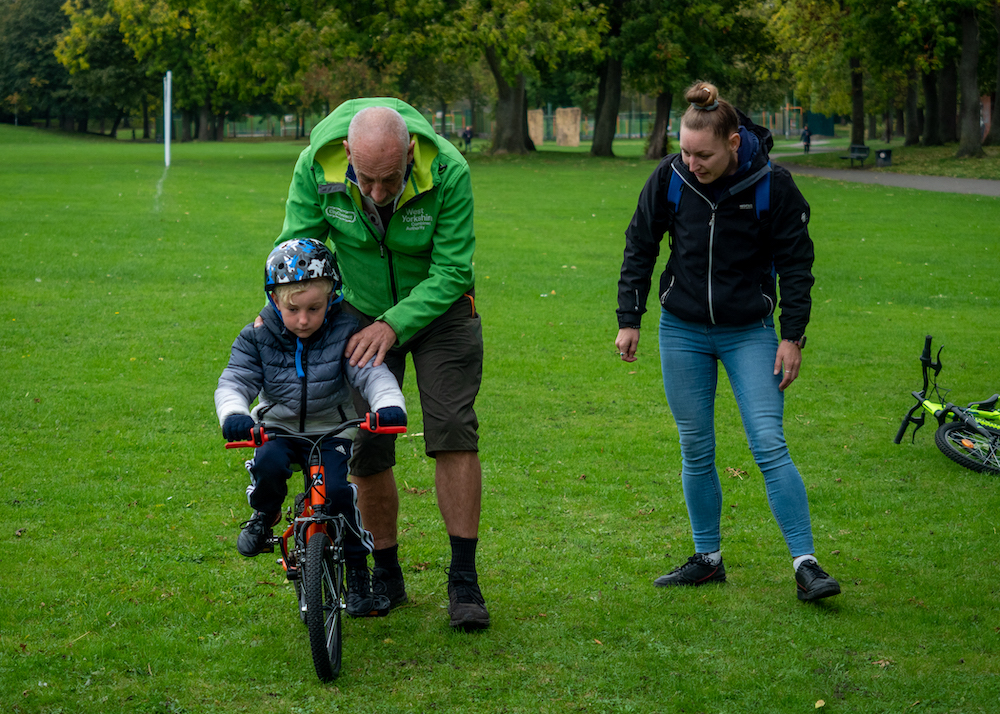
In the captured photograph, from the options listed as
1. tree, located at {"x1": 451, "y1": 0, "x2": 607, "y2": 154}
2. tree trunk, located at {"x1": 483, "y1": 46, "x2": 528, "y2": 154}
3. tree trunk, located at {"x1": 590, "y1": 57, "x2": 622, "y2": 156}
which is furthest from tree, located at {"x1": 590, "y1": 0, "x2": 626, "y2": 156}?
tree trunk, located at {"x1": 483, "y1": 46, "x2": 528, "y2": 154}

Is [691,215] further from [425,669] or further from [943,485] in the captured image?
[943,485]

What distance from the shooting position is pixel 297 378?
4051 millimetres

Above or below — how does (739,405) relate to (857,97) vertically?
below

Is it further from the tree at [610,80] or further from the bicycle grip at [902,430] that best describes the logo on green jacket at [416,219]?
the tree at [610,80]

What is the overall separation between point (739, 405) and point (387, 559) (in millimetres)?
1666

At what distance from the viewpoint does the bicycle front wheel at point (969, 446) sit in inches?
259

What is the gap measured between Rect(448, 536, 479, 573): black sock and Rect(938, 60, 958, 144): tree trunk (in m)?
42.5

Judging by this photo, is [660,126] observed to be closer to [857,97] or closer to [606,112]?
[606,112]

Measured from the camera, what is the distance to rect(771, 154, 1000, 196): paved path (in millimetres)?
27078

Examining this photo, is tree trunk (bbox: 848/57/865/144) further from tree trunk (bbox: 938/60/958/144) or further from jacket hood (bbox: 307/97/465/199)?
jacket hood (bbox: 307/97/465/199)

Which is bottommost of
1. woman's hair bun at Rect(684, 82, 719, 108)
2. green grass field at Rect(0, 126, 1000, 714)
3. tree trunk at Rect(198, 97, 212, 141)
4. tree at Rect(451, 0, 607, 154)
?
green grass field at Rect(0, 126, 1000, 714)

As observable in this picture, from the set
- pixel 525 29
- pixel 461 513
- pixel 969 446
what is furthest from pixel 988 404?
pixel 525 29

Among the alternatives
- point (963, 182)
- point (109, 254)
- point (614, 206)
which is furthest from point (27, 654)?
point (963, 182)

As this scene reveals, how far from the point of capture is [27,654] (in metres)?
4.15
